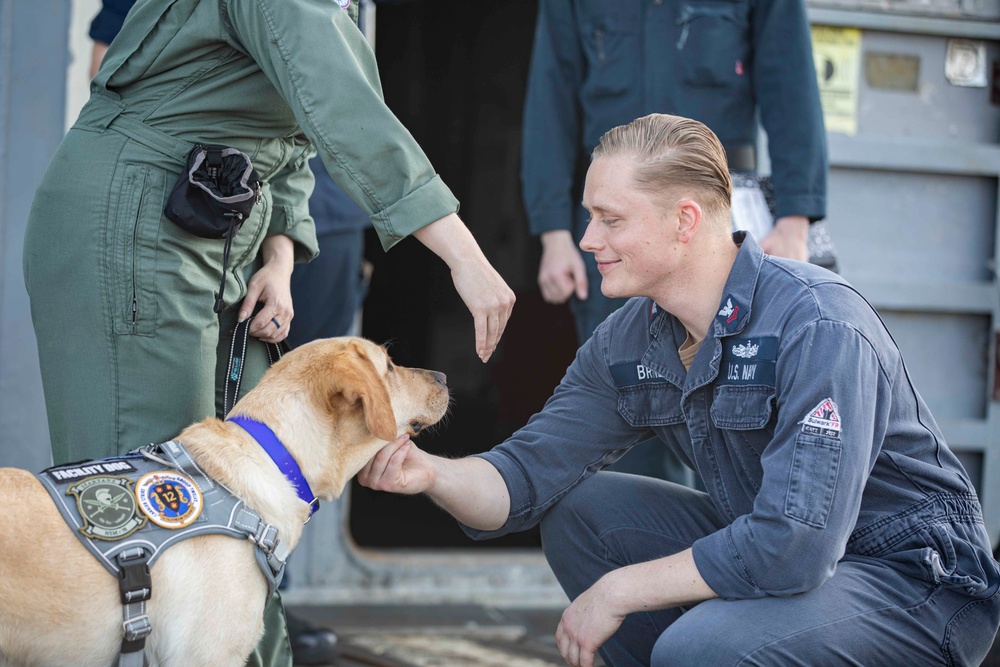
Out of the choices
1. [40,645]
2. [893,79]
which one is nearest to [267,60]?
[40,645]

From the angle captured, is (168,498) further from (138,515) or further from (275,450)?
(275,450)

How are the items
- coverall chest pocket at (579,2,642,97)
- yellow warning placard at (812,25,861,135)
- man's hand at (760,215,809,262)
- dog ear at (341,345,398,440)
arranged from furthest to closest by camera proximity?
1. yellow warning placard at (812,25,861,135)
2. coverall chest pocket at (579,2,642,97)
3. man's hand at (760,215,809,262)
4. dog ear at (341,345,398,440)

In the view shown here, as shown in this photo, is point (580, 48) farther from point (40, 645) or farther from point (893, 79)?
point (40, 645)

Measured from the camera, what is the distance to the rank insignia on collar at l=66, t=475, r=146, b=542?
2.02 m

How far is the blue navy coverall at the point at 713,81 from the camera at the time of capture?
3.42 meters

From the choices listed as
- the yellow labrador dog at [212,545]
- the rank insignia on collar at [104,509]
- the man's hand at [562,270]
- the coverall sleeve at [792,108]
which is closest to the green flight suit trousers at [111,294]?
the yellow labrador dog at [212,545]

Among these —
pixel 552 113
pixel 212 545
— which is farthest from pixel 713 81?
pixel 212 545

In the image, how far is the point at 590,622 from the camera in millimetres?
2369

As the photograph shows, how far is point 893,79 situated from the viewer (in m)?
4.30

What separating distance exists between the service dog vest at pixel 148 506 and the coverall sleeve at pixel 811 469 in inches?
37.6

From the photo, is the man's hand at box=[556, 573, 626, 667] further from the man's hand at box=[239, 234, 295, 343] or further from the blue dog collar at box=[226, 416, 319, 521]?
the man's hand at box=[239, 234, 295, 343]

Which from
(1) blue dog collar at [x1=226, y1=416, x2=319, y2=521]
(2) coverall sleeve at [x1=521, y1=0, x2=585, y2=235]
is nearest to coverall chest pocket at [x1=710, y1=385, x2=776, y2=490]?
(1) blue dog collar at [x1=226, y1=416, x2=319, y2=521]

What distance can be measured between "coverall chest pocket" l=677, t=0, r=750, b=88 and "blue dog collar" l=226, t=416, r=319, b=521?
1869 mm

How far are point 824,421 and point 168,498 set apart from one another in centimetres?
128
